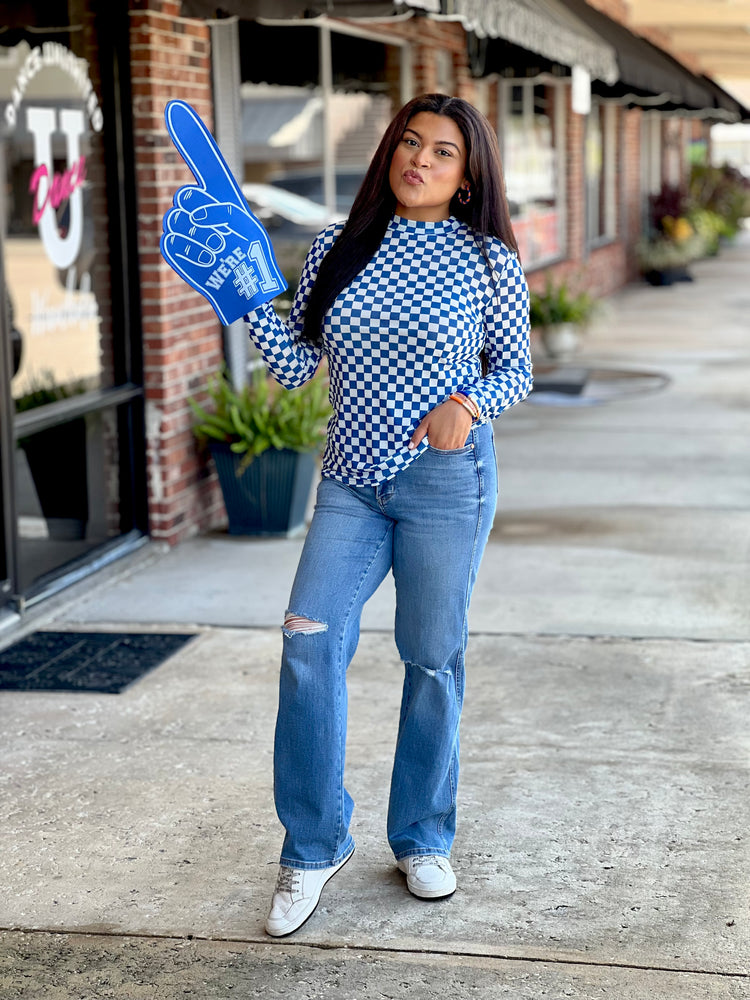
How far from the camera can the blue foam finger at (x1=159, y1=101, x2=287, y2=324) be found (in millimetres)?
3270

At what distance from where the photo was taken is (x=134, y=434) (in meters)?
6.93

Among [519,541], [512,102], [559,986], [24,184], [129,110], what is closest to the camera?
[559,986]

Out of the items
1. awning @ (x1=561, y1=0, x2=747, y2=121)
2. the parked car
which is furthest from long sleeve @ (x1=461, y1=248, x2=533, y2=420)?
awning @ (x1=561, y1=0, x2=747, y2=121)

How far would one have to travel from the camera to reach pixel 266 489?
709 cm

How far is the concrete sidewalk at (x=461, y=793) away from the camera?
3.21 metres

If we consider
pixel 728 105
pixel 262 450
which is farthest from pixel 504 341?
pixel 728 105

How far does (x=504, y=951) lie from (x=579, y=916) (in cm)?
25

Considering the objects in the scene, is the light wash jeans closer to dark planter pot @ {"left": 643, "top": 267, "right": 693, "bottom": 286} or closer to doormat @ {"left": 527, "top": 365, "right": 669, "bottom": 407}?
doormat @ {"left": 527, "top": 365, "right": 669, "bottom": 407}

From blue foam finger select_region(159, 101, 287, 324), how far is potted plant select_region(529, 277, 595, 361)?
10.8m

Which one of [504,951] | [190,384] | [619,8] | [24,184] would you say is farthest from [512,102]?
[504,951]

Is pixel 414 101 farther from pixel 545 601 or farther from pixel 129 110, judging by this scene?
pixel 129 110

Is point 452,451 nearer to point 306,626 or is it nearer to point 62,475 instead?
point 306,626

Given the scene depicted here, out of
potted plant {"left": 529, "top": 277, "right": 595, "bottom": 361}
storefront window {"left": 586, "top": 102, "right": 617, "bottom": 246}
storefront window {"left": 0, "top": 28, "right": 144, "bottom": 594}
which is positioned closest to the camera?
storefront window {"left": 0, "top": 28, "right": 144, "bottom": 594}

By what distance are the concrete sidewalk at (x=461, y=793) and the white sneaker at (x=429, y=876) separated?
0.14 feet
